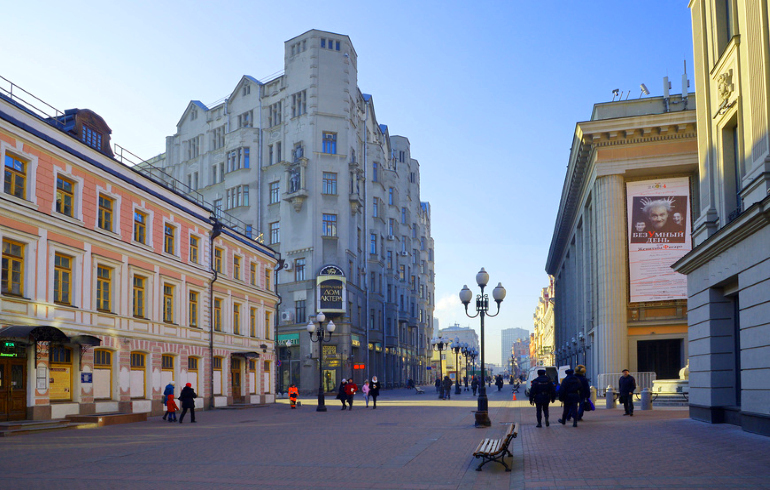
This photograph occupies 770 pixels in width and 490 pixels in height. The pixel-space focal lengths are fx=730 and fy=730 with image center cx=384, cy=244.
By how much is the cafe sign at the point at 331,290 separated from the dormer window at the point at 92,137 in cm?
3182

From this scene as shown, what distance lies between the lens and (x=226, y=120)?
7012 centimetres

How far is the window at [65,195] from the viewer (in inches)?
975

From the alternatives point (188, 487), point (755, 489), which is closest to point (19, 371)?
point (188, 487)

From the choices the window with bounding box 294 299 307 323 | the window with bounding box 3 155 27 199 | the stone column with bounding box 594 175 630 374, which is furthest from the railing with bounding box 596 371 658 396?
the window with bounding box 3 155 27 199

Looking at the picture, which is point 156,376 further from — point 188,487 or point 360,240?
point 360,240

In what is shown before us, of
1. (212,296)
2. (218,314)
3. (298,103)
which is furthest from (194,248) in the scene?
(298,103)

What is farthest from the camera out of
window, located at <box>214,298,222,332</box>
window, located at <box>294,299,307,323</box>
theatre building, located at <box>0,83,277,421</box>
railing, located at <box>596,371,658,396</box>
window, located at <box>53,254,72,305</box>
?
window, located at <box>294,299,307,323</box>

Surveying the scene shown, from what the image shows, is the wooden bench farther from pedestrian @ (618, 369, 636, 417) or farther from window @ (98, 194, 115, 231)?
window @ (98, 194, 115, 231)

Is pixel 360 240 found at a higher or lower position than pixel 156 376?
higher

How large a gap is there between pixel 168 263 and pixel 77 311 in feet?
22.6

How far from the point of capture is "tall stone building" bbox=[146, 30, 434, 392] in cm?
6088

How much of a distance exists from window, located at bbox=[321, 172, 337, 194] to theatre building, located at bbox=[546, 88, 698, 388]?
24669 mm

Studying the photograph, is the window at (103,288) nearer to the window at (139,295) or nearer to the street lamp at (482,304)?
the window at (139,295)

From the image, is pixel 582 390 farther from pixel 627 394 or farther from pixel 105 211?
pixel 105 211
